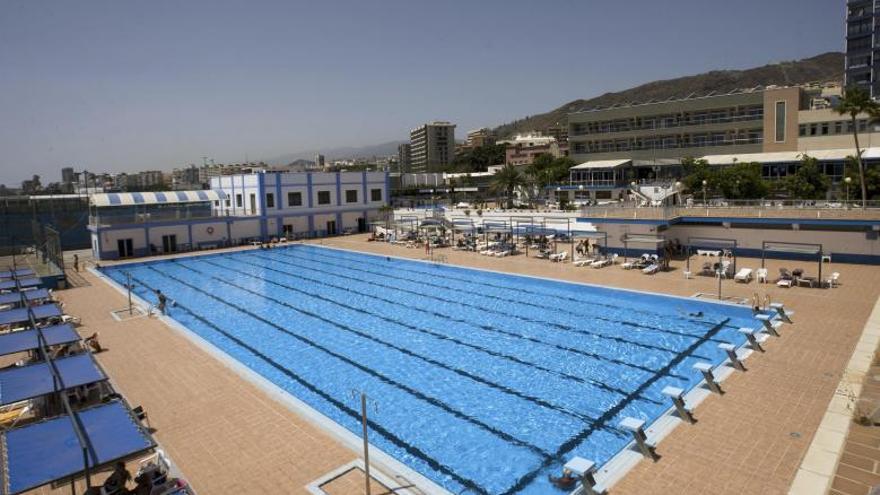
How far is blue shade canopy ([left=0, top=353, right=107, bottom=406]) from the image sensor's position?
8.20m

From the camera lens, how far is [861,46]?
63.6m

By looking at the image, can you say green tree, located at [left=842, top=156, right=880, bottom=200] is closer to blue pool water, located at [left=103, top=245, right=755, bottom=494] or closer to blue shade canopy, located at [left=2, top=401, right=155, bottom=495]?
blue pool water, located at [left=103, top=245, right=755, bottom=494]

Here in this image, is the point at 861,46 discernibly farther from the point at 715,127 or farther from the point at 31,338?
the point at 31,338

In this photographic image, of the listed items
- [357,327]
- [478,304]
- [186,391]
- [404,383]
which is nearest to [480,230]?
[478,304]

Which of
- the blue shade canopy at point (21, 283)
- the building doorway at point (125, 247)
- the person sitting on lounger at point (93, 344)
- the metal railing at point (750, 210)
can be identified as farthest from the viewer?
the building doorway at point (125, 247)

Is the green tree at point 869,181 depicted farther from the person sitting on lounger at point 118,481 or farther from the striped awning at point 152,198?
the striped awning at point 152,198

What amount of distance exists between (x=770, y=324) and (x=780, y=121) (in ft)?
137

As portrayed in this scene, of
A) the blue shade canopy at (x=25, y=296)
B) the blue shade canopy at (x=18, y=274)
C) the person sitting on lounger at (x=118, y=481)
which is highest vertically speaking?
the blue shade canopy at (x=18, y=274)

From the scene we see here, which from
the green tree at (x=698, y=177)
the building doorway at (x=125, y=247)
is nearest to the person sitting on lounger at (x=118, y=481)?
the building doorway at (x=125, y=247)

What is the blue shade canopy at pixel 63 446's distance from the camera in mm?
5820

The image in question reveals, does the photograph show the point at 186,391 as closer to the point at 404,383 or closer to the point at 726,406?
the point at 404,383

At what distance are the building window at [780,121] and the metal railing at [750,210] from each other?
28.7m

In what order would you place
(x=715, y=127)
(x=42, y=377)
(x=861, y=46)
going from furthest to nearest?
(x=861, y=46)
(x=715, y=127)
(x=42, y=377)

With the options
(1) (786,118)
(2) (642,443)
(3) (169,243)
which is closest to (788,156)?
(1) (786,118)
